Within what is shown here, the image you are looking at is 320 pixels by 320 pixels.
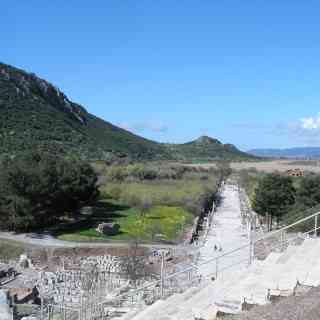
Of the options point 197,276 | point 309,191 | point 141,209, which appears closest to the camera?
point 197,276

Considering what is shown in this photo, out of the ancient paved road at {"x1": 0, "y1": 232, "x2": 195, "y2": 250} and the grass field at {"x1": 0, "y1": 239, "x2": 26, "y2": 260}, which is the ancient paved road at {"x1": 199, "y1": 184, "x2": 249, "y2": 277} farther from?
the grass field at {"x1": 0, "y1": 239, "x2": 26, "y2": 260}

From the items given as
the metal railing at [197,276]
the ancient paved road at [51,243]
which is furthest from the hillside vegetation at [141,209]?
the metal railing at [197,276]

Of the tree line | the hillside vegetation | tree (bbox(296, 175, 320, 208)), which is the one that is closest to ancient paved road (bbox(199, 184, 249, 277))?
the hillside vegetation

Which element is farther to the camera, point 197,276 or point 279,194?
point 279,194

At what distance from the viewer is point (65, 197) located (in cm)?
4972

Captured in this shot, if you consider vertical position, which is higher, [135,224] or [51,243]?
[135,224]

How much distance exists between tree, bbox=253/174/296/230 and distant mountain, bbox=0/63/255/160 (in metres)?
51.3

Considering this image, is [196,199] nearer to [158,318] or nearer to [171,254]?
[171,254]

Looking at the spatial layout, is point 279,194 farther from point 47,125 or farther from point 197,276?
point 47,125

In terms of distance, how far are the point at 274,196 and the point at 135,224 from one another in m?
11.3

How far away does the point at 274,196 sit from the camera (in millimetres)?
46094

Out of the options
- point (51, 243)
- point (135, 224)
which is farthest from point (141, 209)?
point (51, 243)

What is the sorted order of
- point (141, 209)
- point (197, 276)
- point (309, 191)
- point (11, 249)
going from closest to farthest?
point (197, 276) < point (11, 249) < point (309, 191) < point (141, 209)

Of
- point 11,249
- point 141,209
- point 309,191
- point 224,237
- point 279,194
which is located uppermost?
point 309,191
